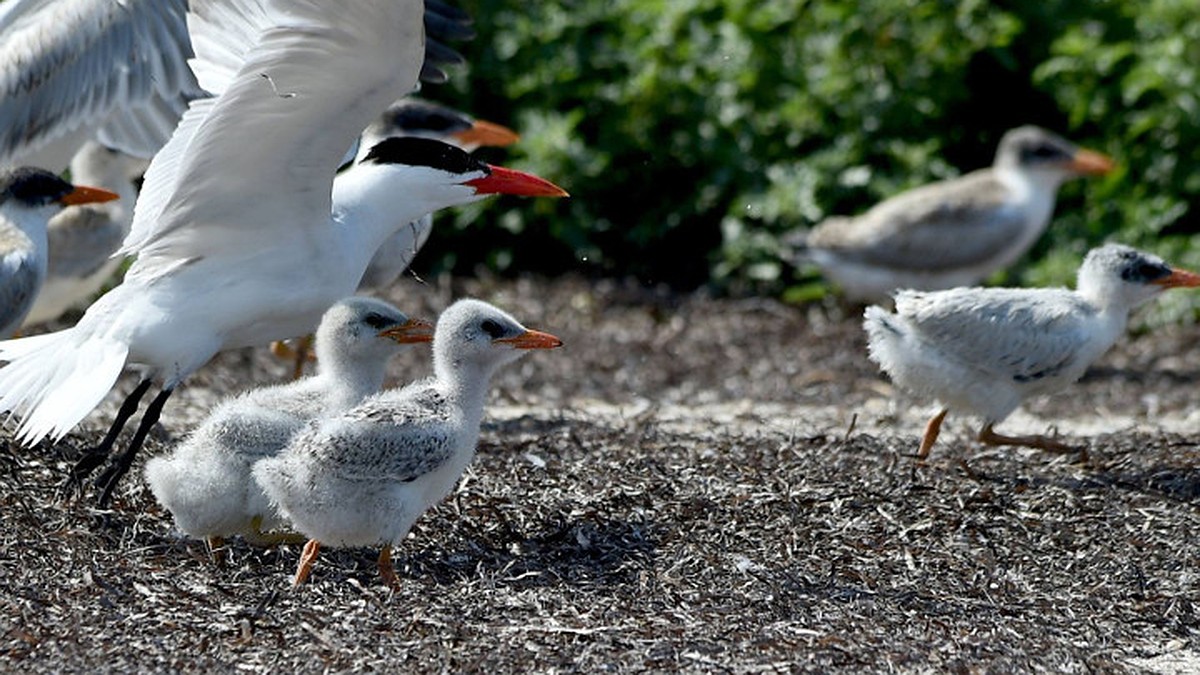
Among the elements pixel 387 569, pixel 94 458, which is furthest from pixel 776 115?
pixel 387 569

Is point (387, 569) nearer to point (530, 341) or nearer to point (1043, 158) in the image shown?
point (530, 341)

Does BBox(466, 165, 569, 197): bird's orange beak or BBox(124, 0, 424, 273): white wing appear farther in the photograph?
BBox(466, 165, 569, 197): bird's orange beak

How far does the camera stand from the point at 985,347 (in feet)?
21.2

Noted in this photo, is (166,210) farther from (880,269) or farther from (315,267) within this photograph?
(880,269)

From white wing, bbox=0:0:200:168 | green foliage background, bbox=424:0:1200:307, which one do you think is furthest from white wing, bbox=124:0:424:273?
green foliage background, bbox=424:0:1200:307

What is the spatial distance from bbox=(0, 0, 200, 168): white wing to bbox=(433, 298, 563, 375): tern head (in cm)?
234

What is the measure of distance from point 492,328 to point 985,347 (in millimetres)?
1918

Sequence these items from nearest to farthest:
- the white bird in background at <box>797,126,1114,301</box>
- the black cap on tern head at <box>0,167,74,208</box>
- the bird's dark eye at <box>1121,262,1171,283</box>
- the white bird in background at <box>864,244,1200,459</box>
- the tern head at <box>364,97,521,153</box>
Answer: the white bird in background at <box>864,244,1200,459</box>
the bird's dark eye at <box>1121,262,1171,283</box>
the black cap on tern head at <box>0,167,74,208</box>
the tern head at <box>364,97,521,153</box>
the white bird in background at <box>797,126,1114,301</box>

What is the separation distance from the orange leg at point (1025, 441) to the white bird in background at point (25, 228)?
10.6 ft


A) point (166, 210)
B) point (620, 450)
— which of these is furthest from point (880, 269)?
point (166, 210)

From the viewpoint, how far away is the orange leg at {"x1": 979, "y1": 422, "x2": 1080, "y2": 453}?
6504 mm

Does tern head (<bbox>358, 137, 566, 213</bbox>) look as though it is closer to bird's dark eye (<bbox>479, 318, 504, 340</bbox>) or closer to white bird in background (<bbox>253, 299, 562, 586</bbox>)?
bird's dark eye (<bbox>479, 318, 504, 340</bbox>)

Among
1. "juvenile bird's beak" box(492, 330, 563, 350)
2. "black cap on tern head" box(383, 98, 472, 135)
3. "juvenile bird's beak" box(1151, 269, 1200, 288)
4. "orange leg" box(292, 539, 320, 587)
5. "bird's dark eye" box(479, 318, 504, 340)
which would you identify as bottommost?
"orange leg" box(292, 539, 320, 587)

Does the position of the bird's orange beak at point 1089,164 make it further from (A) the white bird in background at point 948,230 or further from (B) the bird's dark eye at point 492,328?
(B) the bird's dark eye at point 492,328
